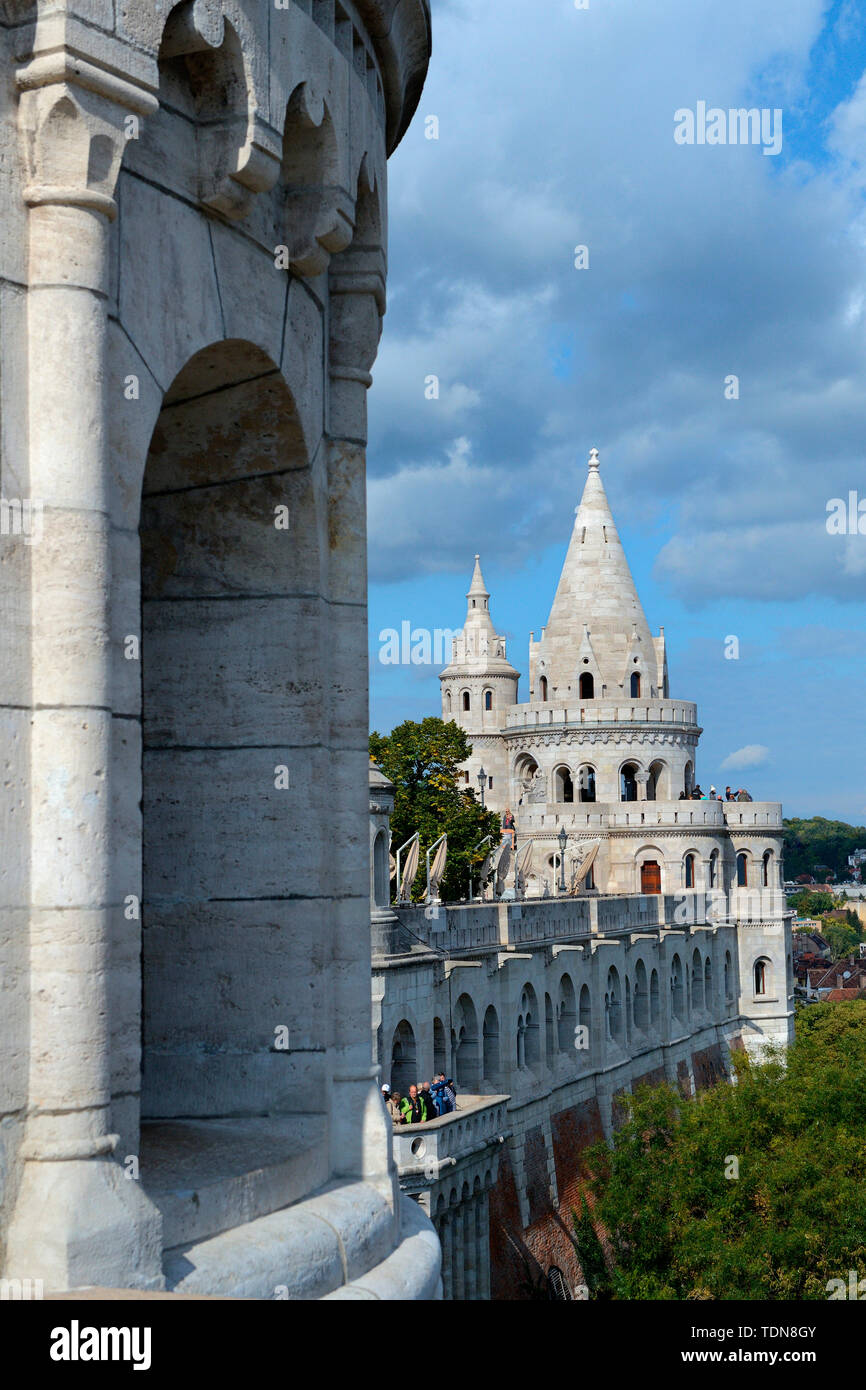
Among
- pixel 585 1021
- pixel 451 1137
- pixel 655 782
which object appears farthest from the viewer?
pixel 655 782

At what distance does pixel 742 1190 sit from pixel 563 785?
39056 millimetres

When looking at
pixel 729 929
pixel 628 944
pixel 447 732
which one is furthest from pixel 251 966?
pixel 729 929

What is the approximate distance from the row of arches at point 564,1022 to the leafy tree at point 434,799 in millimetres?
6462

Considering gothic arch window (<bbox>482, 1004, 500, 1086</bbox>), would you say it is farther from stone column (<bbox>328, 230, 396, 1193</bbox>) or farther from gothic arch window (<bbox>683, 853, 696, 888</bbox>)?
stone column (<bbox>328, 230, 396, 1193</bbox>)

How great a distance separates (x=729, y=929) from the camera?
191ft

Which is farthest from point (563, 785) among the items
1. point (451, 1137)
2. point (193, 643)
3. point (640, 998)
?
point (193, 643)

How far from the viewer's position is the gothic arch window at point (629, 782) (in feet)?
205

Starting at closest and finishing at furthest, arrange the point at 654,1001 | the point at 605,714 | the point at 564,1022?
the point at 564,1022
the point at 654,1001
the point at 605,714

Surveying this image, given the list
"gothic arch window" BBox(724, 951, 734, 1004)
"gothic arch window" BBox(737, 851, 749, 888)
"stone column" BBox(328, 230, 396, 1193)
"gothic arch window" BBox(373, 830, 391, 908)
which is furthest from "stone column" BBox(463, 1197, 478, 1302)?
"gothic arch window" BBox(737, 851, 749, 888)

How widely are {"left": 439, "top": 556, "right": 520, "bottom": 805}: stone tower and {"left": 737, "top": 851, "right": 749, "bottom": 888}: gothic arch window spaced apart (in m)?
12.2

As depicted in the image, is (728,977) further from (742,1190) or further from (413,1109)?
(413,1109)

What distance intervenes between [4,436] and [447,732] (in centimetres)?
4813

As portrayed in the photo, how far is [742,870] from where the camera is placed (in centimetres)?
6103

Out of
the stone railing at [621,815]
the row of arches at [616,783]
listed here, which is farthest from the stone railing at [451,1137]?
the row of arches at [616,783]
